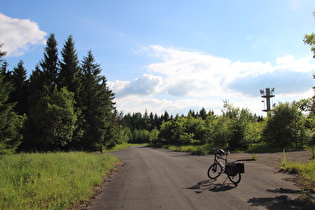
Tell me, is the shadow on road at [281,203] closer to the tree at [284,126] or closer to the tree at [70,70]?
the tree at [284,126]

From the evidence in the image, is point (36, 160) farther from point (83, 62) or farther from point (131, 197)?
point (83, 62)

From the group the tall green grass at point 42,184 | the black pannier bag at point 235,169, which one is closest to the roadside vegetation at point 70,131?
the tall green grass at point 42,184

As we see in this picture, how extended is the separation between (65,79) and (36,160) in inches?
1057

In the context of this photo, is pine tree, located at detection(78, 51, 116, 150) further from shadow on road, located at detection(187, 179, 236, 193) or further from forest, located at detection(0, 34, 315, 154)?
shadow on road, located at detection(187, 179, 236, 193)

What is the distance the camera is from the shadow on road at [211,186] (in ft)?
25.0

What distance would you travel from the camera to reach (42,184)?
7441 mm

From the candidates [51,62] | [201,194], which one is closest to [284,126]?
[201,194]

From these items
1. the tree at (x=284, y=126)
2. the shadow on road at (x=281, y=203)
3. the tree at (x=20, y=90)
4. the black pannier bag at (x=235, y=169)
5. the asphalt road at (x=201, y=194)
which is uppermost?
the tree at (x=20, y=90)

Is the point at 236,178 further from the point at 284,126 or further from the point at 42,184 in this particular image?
the point at 284,126

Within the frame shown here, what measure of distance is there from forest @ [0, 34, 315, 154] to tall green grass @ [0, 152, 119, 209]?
8912 millimetres

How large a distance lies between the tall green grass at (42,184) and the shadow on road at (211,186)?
3662 millimetres

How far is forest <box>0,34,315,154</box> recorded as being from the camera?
75.3 feet

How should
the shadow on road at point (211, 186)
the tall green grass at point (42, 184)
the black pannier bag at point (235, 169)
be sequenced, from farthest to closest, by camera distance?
1. the black pannier bag at point (235, 169)
2. the shadow on road at point (211, 186)
3. the tall green grass at point (42, 184)

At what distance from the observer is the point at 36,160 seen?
10359 mm
